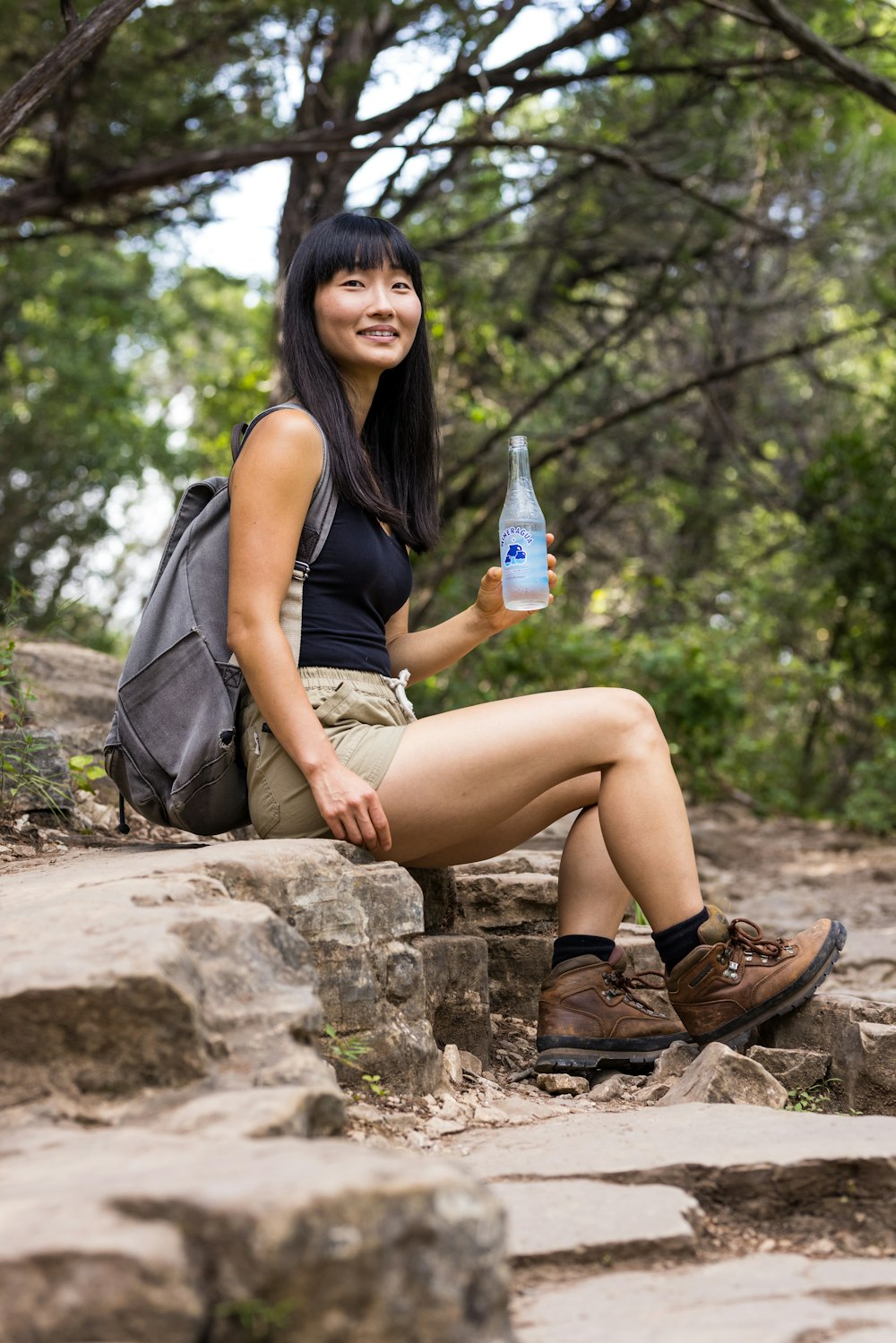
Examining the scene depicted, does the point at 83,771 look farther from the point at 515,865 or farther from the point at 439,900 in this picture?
the point at 515,865

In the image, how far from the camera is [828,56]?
17.9 ft

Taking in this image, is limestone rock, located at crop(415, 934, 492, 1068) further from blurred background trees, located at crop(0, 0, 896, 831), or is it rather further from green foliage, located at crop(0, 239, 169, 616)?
green foliage, located at crop(0, 239, 169, 616)

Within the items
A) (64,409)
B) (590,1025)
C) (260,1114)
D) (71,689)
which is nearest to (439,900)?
(590,1025)

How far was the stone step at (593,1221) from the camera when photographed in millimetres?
1951

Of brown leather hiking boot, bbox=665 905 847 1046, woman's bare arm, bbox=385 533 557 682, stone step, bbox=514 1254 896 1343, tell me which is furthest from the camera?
woman's bare arm, bbox=385 533 557 682

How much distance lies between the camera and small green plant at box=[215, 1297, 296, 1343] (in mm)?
1435

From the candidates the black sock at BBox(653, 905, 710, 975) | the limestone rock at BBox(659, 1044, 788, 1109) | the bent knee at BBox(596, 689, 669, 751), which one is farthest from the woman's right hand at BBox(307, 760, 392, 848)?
the limestone rock at BBox(659, 1044, 788, 1109)

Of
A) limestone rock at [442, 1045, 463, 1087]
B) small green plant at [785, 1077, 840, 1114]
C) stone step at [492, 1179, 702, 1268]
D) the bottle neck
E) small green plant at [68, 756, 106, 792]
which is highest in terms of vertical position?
the bottle neck

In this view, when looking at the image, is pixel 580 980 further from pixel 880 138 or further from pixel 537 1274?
pixel 880 138

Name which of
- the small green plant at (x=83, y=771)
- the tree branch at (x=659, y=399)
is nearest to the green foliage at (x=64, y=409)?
the tree branch at (x=659, y=399)

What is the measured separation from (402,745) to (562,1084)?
891mm

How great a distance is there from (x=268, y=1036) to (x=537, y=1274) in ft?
1.78

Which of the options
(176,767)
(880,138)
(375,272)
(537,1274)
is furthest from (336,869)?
(880,138)

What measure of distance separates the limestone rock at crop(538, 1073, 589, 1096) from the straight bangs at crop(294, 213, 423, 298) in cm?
199
